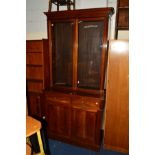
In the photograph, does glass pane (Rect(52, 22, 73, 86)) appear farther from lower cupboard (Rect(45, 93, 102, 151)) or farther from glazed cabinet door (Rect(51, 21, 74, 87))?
lower cupboard (Rect(45, 93, 102, 151))

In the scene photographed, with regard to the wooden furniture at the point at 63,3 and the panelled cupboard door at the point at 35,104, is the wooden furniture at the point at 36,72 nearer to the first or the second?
the panelled cupboard door at the point at 35,104

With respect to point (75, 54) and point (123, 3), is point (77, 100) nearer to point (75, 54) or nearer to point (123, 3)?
point (75, 54)

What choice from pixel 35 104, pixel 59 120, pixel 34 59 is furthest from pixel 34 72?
pixel 59 120

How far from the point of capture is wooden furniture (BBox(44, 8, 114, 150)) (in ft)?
7.99

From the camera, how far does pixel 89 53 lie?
2594mm

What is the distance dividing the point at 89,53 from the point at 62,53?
49 cm

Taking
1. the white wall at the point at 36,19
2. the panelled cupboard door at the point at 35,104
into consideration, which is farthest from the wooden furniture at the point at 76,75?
the white wall at the point at 36,19

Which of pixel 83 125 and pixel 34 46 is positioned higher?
pixel 34 46

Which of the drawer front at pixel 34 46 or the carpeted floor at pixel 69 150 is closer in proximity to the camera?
the carpeted floor at pixel 69 150

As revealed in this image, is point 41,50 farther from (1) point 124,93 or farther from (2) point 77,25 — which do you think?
(1) point 124,93

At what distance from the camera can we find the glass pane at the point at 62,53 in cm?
270

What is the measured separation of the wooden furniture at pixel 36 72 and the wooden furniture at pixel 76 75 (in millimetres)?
107

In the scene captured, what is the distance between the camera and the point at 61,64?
2.84 metres
